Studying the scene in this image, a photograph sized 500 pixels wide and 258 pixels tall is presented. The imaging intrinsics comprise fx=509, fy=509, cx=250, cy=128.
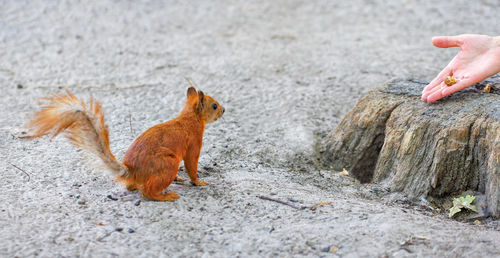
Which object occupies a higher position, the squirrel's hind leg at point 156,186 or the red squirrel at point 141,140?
the red squirrel at point 141,140

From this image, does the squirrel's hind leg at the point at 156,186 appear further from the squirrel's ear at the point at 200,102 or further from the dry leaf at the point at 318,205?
the dry leaf at the point at 318,205

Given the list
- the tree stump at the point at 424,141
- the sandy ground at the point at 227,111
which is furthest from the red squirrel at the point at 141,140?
the tree stump at the point at 424,141

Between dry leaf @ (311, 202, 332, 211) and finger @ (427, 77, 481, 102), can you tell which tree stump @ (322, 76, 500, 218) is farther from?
dry leaf @ (311, 202, 332, 211)

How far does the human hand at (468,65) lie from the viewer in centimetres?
323

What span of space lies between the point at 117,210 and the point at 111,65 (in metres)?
3.18

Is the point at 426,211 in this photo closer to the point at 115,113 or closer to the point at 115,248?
the point at 115,248

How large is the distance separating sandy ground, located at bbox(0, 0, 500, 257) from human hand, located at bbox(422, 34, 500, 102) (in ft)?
2.61

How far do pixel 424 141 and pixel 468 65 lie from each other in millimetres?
650

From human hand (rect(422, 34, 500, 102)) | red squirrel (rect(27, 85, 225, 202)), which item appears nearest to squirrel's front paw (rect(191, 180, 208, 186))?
red squirrel (rect(27, 85, 225, 202))

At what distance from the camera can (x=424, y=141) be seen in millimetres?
3195

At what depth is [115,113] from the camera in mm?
4426

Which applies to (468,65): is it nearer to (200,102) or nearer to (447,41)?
(447,41)

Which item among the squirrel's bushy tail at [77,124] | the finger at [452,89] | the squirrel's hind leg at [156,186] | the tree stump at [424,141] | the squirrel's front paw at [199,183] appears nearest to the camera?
the squirrel's bushy tail at [77,124]

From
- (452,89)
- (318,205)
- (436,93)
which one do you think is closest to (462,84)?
(452,89)
